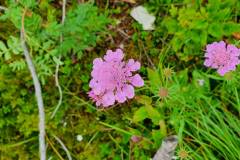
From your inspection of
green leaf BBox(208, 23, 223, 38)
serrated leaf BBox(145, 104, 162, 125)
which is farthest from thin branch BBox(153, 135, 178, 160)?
green leaf BBox(208, 23, 223, 38)

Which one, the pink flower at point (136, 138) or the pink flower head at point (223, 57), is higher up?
the pink flower head at point (223, 57)

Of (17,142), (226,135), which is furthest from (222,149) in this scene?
(17,142)

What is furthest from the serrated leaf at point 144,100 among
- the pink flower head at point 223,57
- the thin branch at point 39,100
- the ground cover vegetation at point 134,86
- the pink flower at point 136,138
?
the thin branch at point 39,100

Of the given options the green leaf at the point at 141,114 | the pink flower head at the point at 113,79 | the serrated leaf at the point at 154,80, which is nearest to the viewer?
the pink flower head at the point at 113,79

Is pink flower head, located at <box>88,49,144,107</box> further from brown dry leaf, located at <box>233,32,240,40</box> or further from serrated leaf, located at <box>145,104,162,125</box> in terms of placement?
brown dry leaf, located at <box>233,32,240,40</box>

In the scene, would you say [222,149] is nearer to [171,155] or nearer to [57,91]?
[171,155]

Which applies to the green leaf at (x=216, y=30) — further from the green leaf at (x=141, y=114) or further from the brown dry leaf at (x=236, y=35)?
the green leaf at (x=141, y=114)
